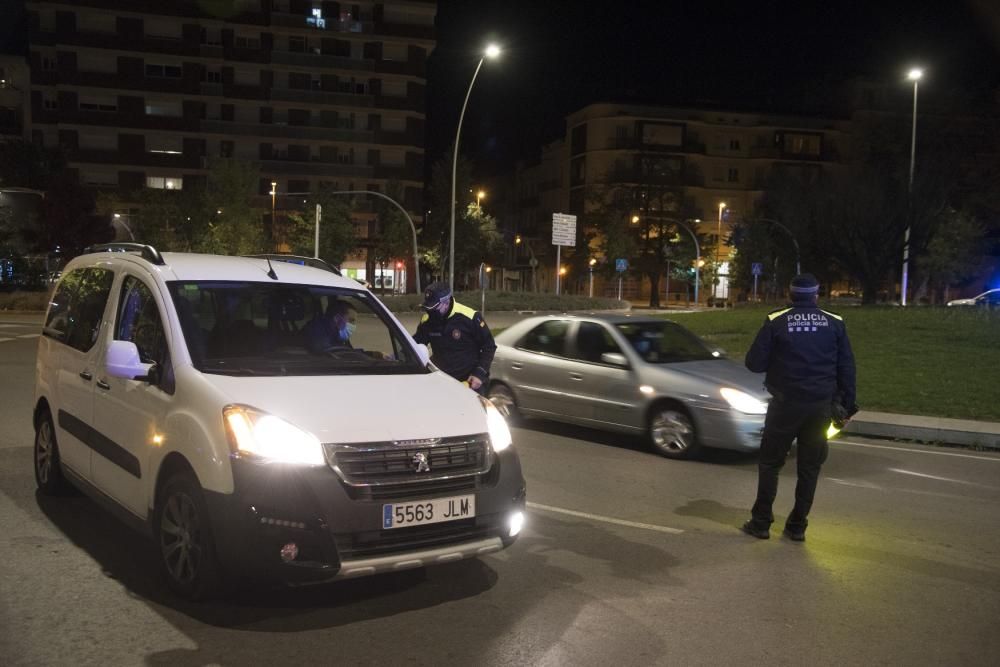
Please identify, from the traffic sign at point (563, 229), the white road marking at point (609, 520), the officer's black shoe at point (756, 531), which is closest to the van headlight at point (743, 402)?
the officer's black shoe at point (756, 531)

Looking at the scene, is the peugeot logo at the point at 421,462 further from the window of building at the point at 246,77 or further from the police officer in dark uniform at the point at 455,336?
the window of building at the point at 246,77

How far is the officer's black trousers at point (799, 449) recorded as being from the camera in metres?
5.98

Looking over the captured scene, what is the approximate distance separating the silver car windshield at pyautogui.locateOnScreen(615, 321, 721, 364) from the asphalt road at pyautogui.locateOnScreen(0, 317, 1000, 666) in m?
2.57

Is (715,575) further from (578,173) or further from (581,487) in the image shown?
(578,173)

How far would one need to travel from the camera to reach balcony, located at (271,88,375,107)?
220 ft

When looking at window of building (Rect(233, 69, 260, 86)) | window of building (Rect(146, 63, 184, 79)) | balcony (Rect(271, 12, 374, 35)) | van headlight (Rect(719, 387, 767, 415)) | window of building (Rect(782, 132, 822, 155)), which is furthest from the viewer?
window of building (Rect(782, 132, 822, 155))

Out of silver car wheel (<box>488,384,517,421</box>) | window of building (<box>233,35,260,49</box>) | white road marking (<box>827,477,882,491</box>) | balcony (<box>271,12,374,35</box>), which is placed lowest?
white road marking (<box>827,477,882,491</box>)

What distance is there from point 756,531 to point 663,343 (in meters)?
4.07

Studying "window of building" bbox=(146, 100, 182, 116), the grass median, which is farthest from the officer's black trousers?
"window of building" bbox=(146, 100, 182, 116)

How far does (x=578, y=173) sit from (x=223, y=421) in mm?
80239

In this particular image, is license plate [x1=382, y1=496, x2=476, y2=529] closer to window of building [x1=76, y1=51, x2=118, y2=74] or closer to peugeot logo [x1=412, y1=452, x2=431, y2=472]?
peugeot logo [x1=412, y1=452, x2=431, y2=472]

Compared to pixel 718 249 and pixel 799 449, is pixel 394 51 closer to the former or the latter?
pixel 718 249

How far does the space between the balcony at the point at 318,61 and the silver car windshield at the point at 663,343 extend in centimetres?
6229

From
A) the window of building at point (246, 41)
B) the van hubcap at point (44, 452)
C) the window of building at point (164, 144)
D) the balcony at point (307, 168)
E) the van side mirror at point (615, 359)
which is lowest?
the van hubcap at point (44, 452)
